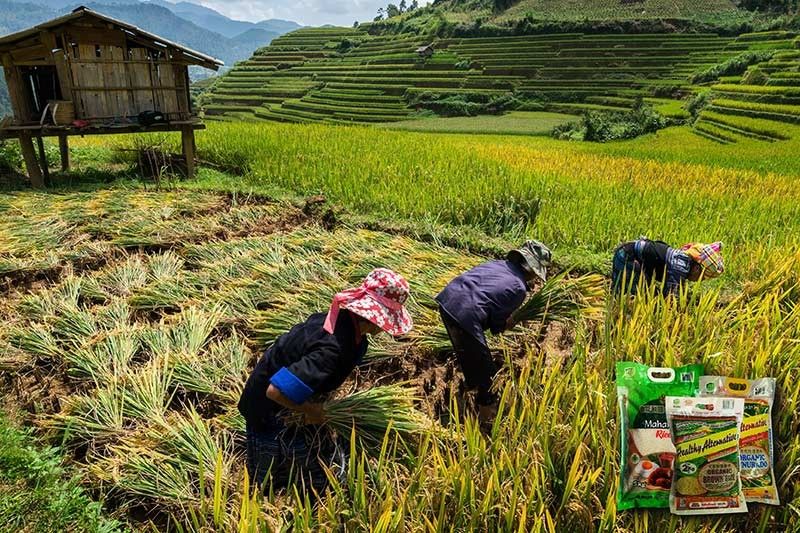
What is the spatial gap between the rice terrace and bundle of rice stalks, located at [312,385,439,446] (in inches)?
0.5

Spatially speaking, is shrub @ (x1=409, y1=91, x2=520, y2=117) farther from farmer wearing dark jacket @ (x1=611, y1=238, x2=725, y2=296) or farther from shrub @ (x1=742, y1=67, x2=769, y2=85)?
farmer wearing dark jacket @ (x1=611, y1=238, x2=725, y2=296)

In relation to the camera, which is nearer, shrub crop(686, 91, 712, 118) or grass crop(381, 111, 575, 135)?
shrub crop(686, 91, 712, 118)

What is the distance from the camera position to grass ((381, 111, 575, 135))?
24797 mm

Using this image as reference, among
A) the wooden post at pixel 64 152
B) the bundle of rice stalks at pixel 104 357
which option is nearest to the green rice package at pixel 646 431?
the bundle of rice stalks at pixel 104 357

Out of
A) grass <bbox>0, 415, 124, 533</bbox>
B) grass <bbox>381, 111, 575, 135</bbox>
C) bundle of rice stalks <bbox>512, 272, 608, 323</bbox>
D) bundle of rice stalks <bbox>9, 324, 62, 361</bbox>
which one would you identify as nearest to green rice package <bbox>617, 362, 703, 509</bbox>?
bundle of rice stalks <bbox>512, 272, 608, 323</bbox>

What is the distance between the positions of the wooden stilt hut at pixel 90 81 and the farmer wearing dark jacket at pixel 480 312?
6.46 m

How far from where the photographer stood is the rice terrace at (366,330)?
66.7 inches

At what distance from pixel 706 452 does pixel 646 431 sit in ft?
0.69

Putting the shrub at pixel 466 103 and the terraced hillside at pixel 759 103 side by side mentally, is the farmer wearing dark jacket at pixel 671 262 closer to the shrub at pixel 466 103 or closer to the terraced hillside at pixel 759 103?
the terraced hillside at pixel 759 103

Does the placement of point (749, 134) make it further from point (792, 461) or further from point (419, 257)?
point (792, 461)

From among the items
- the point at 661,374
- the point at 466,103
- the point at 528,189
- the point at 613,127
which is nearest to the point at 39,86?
the point at 528,189

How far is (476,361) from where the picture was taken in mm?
2498

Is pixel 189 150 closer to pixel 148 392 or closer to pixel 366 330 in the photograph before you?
pixel 148 392

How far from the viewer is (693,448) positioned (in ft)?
5.57
